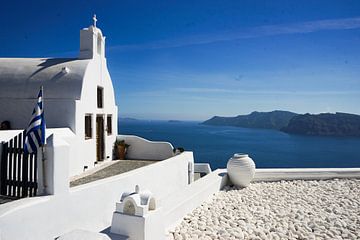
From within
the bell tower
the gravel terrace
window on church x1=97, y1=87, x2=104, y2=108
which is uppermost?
the bell tower

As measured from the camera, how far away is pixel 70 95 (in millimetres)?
9750

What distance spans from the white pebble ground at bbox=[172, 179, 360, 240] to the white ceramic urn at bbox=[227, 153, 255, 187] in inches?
10.4

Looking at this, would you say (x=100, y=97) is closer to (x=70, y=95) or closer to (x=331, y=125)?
(x=70, y=95)

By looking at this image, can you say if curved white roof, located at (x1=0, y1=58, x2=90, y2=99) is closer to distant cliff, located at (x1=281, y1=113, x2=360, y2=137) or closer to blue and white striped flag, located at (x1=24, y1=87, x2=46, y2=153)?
blue and white striped flag, located at (x1=24, y1=87, x2=46, y2=153)

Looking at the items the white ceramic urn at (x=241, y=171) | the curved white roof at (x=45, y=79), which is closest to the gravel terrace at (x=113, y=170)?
the curved white roof at (x=45, y=79)

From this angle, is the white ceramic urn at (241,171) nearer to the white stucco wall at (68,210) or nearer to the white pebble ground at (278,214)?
the white pebble ground at (278,214)

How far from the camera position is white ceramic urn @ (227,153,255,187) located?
9164mm

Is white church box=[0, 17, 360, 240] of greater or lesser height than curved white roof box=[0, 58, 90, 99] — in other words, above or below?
below

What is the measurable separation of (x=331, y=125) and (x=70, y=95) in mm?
81207

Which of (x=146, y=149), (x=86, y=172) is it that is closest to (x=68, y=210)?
(x=86, y=172)

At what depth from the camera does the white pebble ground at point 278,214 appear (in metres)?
5.51

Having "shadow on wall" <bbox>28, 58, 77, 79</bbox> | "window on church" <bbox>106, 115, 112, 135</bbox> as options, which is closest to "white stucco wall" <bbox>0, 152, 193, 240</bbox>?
"window on church" <bbox>106, 115, 112, 135</bbox>

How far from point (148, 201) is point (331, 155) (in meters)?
65.3

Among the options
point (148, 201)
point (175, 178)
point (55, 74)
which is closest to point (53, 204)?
point (148, 201)
